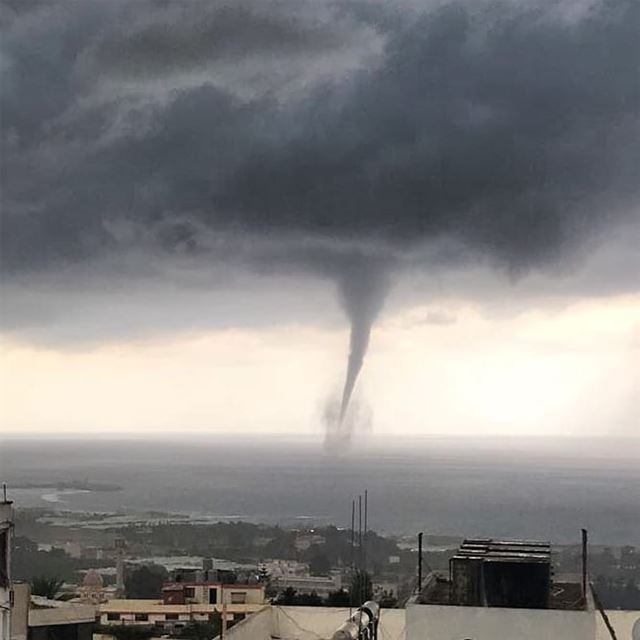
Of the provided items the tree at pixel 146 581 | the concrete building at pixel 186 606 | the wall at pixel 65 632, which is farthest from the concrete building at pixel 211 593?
the wall at pixel 65 632

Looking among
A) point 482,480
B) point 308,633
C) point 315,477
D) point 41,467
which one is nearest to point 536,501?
point 482,480

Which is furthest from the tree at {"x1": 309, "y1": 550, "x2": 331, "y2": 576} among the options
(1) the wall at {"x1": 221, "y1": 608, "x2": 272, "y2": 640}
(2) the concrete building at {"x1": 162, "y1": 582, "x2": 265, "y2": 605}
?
(1) the wall at {"x1": 221, "y1": 608, "x2": 272, "y2": 640}

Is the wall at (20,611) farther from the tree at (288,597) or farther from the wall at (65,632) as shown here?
the tree at (288,597)

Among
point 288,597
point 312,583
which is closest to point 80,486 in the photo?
point 312,583

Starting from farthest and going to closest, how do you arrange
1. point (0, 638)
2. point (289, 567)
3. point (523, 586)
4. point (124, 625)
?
1. point (289, 567)
2. point (124, 625)
3. point (523, 586)
4. point (0, 638)

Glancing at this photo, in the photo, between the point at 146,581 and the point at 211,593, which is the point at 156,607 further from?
the point at 146,581

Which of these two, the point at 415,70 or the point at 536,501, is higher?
the point at 415,70

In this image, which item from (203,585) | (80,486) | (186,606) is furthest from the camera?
(80,486)

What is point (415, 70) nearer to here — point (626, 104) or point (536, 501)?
point (626, 104)
